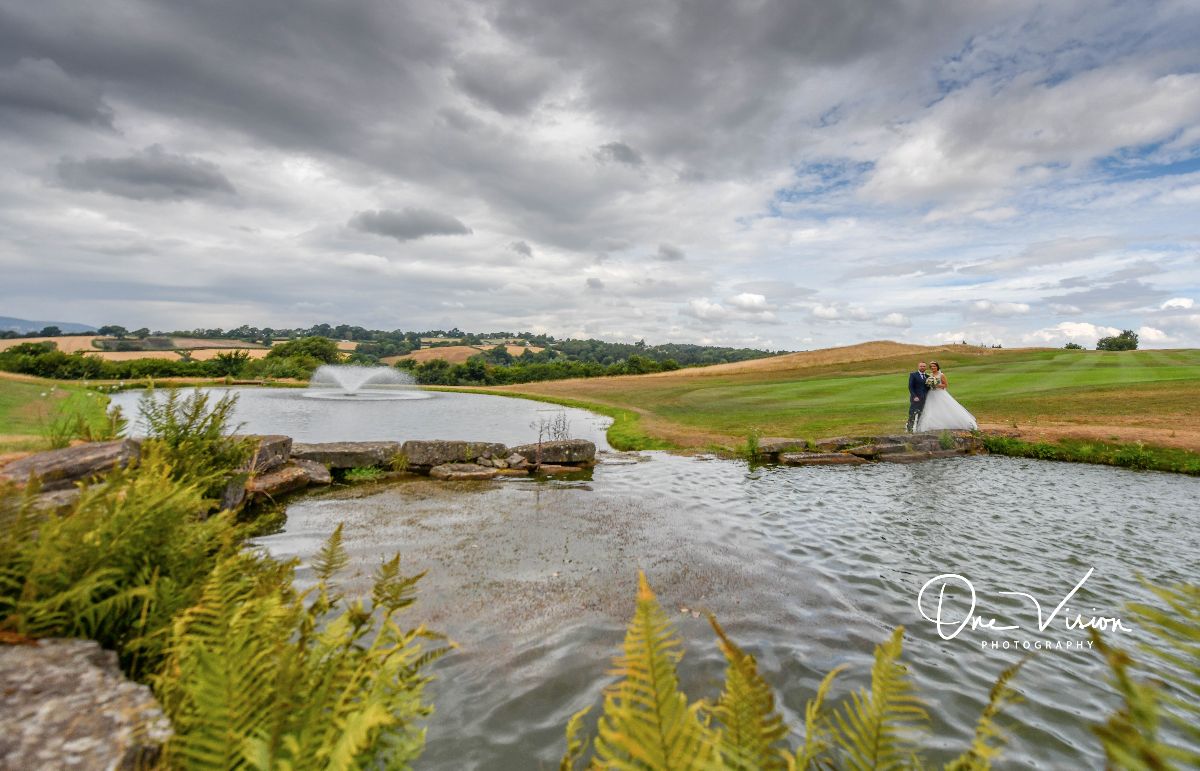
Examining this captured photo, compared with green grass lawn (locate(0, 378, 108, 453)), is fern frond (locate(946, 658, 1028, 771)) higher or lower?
higher

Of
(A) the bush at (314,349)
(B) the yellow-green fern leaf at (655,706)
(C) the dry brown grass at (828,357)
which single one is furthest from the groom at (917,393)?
(A) the bush at (314,349)

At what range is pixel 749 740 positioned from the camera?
74.2 inches

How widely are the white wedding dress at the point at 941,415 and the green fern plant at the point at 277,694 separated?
66.1ft

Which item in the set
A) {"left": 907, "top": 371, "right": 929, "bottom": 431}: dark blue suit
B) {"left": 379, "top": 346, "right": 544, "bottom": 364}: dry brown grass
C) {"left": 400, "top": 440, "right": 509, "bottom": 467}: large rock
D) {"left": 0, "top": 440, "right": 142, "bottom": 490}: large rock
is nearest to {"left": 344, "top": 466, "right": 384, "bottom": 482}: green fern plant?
{"left": 400, "top": 440, "right": 509, "bottom": 467}: large rock

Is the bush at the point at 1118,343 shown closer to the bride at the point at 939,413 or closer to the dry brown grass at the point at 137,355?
the bride at the point at 939,413

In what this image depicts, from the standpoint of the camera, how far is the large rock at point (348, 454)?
12516mm

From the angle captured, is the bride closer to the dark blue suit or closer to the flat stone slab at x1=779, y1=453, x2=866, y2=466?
the dark blue suit

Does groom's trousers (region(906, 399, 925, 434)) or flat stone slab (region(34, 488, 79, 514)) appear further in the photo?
groom's trousers (region(906, 399, 925, 434))

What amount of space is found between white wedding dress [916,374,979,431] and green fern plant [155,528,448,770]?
2014 cm

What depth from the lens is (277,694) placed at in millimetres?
2010

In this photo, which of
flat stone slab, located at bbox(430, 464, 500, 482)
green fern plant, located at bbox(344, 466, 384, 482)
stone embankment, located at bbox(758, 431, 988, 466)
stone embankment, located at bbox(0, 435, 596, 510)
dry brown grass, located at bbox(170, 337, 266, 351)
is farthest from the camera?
dry brown grass, located at bbox(170, 337, 266, 351)

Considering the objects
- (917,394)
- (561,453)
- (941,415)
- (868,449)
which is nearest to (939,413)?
(941,415)

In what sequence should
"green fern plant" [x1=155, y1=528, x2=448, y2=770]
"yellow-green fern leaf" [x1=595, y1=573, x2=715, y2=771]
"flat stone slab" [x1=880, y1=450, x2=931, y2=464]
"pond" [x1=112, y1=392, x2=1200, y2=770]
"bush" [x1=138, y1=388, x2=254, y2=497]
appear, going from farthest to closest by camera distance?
1. "flat stone slab" [x1=880, y1=450, x2=931, y2=464]
2. "bush" [x1=138, y1=388, x2=254, y2=497]
3. "pond" [x1=112, y1=392, x2=1200, y2=770]
4. "green fern plant" [x1=155, y1=528, x2=448, y2=770]
5. "yellow-green fern leaf" [x1=595, y1=573, x2=715, y2=771]

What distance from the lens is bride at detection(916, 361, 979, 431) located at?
18.4 m
